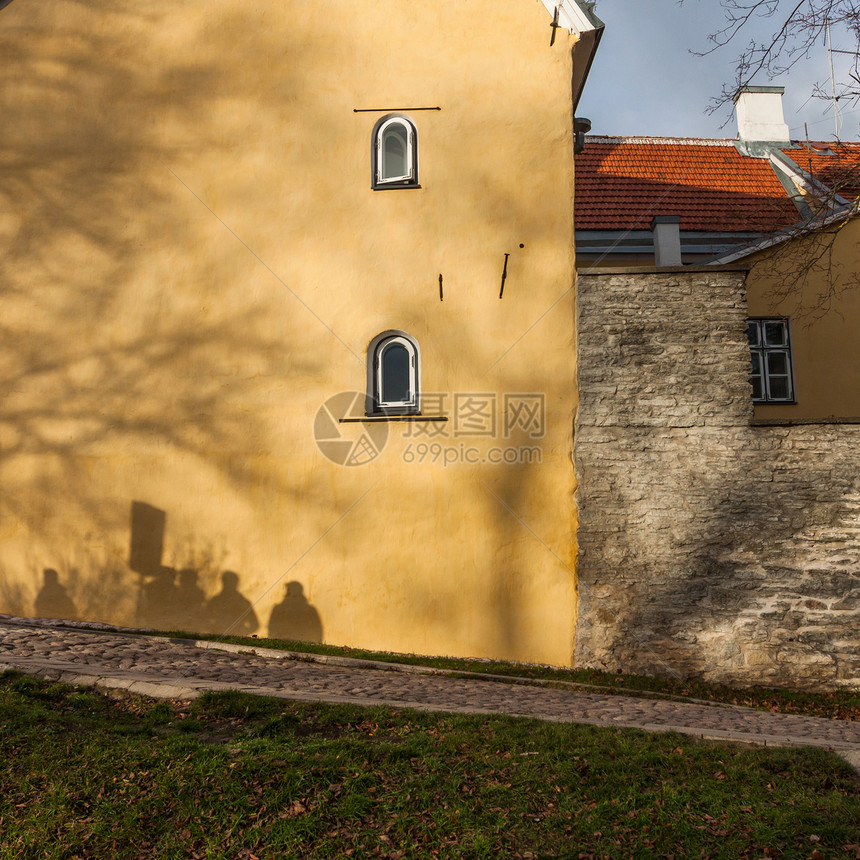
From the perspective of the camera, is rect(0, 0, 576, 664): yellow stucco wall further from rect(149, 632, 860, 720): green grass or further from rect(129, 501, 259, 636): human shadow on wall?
rect(149, 632, 860, 720): green grass

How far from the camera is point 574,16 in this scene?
970 cm

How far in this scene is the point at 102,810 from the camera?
4383mm

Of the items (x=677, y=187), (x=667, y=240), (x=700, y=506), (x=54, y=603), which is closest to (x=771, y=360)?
(x=667, y=240)

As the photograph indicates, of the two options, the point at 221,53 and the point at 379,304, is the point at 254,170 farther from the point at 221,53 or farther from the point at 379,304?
the point at 379,304

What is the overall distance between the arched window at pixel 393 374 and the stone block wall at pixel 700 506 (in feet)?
6.77

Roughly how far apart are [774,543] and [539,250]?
14.5 feet

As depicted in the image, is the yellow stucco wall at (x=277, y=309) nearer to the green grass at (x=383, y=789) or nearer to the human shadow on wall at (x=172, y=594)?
the human shadow on wall at (x=172, y=594)

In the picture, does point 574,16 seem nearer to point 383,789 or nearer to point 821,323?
point 821,323

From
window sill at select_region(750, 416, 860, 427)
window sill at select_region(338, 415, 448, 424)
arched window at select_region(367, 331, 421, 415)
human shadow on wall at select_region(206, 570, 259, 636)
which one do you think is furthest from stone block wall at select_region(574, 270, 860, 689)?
human shadow on wall at select_region(206, 570, 259, 636)

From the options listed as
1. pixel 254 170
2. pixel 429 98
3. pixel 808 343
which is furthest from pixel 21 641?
pixel 808 343

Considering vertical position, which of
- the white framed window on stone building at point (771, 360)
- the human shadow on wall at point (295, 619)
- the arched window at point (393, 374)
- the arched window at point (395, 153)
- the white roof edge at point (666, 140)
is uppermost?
the white roof edge at point (666, 140)

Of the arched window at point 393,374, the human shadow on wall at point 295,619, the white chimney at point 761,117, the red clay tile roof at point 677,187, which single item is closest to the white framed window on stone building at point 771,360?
the red clay tile roof at point 677,187

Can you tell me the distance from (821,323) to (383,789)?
38.9 ft

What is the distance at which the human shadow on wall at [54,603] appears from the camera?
944 cm
